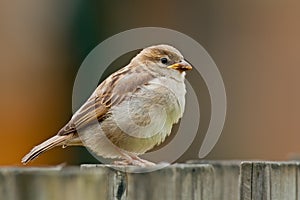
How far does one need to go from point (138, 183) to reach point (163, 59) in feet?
5.60

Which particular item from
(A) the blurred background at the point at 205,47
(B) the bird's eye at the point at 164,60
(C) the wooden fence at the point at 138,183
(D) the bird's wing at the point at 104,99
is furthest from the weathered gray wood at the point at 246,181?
(A) the blurred background at the point at 205,47

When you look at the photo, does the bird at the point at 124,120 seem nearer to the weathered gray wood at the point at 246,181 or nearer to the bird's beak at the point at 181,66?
the bird's beak at the point at 181,66

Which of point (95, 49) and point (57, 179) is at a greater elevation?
point (95, 49)

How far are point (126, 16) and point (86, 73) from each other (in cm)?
139

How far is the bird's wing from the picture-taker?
428 centimetres

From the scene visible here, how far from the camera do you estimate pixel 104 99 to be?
435cm

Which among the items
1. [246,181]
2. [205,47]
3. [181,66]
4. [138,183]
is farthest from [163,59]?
[205,47]

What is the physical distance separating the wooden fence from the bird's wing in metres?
1.04

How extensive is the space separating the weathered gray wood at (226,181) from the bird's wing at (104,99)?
857 mm

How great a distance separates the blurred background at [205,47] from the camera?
9.94 metres

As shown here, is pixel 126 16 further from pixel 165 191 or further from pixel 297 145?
pixel 165 191

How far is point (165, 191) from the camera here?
10.3 feet

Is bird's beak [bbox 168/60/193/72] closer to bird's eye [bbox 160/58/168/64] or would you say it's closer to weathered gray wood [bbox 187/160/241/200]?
bird's eye [bbox 160/58/168/64]

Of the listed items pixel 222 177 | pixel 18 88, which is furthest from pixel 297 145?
pixel 222 177
